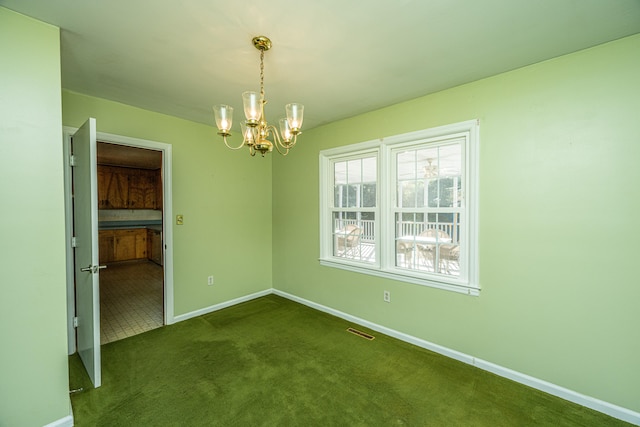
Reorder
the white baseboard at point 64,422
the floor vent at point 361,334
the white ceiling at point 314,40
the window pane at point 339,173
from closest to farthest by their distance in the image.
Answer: the white ceiling at point 314,40 → the white baseboard at point 64,422 → the floor vent at point 361,334 → the window pane at point 339,173

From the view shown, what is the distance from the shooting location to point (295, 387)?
212 centimetres

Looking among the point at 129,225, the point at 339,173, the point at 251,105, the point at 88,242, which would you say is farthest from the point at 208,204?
the point at 129,225

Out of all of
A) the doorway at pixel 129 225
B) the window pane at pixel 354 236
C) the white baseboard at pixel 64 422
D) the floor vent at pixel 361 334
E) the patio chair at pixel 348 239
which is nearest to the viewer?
the white baseboard at pixel 64 422

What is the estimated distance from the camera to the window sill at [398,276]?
2.45m

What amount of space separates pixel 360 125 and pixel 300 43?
1552 millimetres

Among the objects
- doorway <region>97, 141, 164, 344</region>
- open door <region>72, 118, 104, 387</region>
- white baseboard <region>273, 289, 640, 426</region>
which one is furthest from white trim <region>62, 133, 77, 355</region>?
white baseboard <region>273, 289, 640, 426</region>

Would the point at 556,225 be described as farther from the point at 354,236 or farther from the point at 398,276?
the point at 354,236

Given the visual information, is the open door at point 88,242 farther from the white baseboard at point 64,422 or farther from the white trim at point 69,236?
the white baseboard at point 64,422

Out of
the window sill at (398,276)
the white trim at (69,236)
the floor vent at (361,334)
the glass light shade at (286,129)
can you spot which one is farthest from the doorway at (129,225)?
the glass light shade at (286,129)

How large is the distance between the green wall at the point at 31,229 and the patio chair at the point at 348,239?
275 cm

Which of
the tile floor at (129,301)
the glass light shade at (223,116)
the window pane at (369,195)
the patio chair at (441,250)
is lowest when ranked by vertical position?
the tile floor at (129,301)

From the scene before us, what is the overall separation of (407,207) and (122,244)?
7143mm

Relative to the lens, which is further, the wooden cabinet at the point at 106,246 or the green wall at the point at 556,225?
the wooden cabinet at the point at 106,246

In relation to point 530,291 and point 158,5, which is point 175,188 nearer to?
point 158,5
